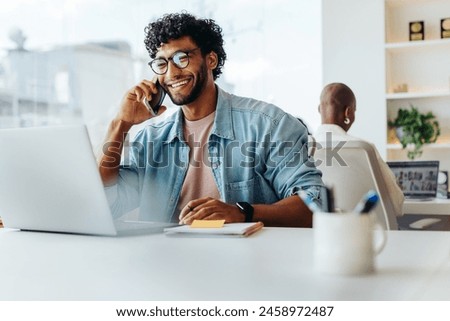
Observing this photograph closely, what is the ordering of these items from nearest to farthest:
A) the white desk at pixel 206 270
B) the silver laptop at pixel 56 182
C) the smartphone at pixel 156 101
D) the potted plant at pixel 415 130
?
the white desk at pixel 206 270, the silver laptop at pixel 56 182, the smartphone at pixel 156 101, the potted plant at pixel 415 130

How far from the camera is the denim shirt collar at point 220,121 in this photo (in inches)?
67.5

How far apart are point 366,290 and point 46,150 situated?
26.5 inches

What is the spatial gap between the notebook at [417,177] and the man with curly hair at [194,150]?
975mm

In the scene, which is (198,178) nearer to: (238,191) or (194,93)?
(238,191)

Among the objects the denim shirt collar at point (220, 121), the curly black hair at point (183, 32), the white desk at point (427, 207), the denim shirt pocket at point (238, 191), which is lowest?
the white desk at point (427, 207)

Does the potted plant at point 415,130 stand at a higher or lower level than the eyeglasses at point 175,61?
lower

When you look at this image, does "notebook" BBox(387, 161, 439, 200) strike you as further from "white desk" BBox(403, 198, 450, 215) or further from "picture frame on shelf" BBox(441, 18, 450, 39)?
"picture frame on shelf" BBox(441, 18, 450, 39)

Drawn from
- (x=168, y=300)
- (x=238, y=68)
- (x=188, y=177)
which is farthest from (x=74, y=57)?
(x=168, y=300)

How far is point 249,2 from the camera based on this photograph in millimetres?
4289

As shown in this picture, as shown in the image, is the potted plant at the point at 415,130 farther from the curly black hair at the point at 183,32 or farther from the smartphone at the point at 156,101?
the smartphone at the point at 156,101

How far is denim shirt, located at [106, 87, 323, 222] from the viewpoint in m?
1.67

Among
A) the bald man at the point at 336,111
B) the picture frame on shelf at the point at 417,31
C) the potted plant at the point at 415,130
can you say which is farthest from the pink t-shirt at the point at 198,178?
the picture frame on shelf at the point at 417,31

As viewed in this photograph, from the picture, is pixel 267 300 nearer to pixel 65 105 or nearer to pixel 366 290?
pixel 366 290

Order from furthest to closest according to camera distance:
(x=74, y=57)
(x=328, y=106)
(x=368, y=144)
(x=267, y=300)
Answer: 1. (x=74, y=57)
2. (x=328, y=106)
3. (x=368, y=144)
4. (x=267, y=300)
